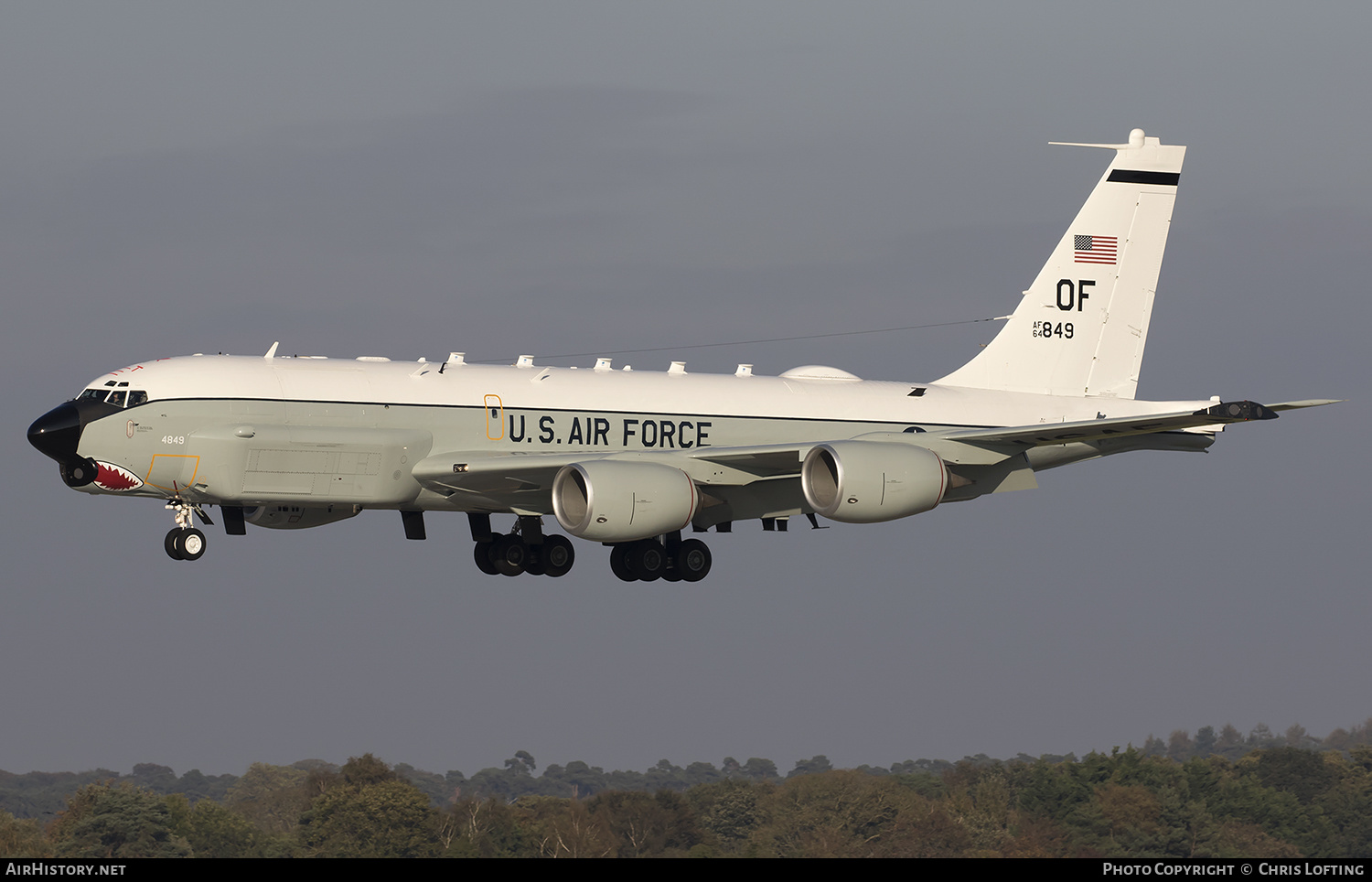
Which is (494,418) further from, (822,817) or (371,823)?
(822,817)

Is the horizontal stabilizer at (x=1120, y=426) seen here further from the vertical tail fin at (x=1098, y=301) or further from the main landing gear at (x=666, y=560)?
the main landing gear at (x=666, y=560)

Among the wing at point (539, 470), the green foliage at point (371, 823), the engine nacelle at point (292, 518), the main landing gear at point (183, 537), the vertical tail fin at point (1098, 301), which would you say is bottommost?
the green foliage at point (371, 823)

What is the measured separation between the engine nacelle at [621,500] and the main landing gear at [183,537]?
914 cm

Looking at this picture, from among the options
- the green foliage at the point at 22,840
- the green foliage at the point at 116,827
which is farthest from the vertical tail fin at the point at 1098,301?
the green foliage at the point at 22,840

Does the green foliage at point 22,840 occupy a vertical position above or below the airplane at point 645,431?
below

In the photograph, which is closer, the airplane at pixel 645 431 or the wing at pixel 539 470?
the airplane at pixel 645 431

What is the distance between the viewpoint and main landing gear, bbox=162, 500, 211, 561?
45.6 meters

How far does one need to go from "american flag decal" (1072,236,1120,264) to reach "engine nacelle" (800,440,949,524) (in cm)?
1263

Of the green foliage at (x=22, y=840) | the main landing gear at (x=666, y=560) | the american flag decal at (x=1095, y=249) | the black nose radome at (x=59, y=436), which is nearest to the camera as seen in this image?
the black nose radome at (x=59, y=436)

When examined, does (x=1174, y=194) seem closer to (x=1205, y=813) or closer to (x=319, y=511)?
(x=319, y=511)

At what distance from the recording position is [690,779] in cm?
17788

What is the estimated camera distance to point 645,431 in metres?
49.7

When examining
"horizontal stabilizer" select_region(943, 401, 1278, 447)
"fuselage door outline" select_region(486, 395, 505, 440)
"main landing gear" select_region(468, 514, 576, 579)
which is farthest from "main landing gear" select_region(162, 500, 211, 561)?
"horizontal stabilizer" select_region(943, 401, 1278, 447)

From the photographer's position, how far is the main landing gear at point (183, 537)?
45.6m
